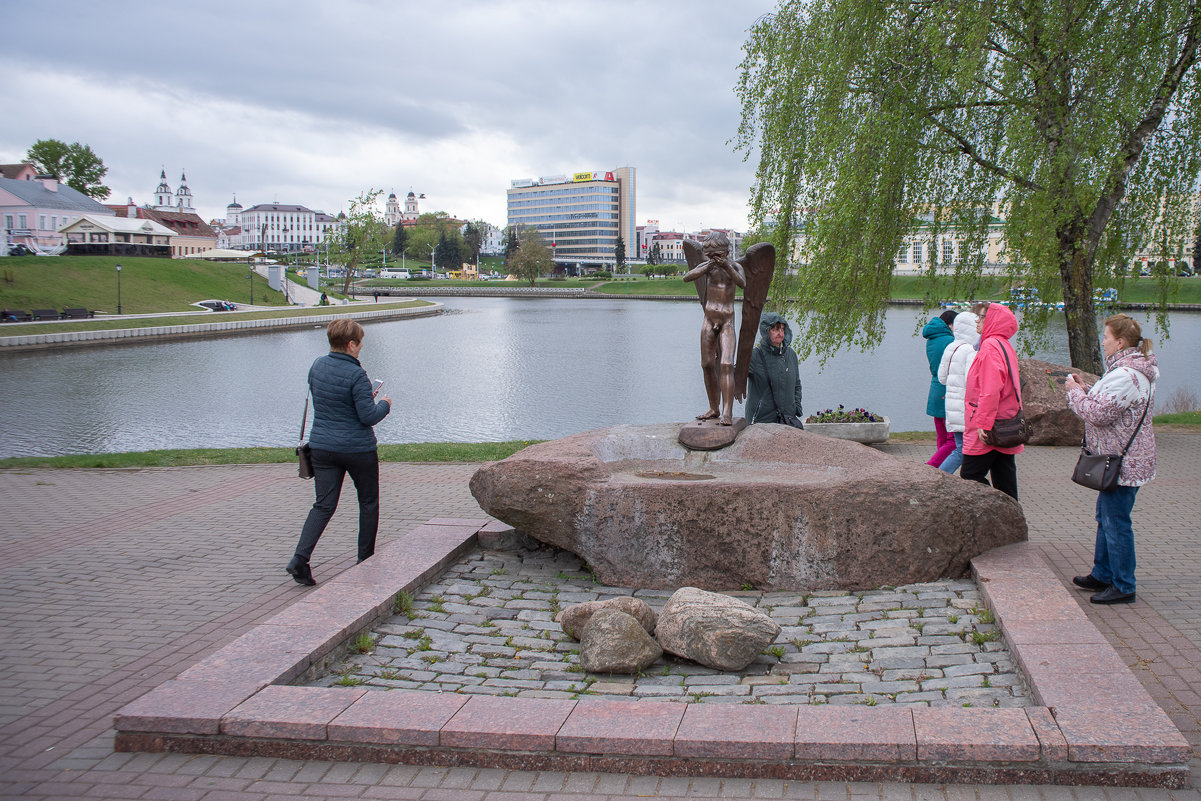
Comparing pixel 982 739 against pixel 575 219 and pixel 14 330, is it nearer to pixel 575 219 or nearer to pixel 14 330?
pixel 14 330

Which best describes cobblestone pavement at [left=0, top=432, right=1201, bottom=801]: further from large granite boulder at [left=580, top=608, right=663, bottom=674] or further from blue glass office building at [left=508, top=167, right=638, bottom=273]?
blue glass office building at [left=508, top=167, right=638, bottom=273]

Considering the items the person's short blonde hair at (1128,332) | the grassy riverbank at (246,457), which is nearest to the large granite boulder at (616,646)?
the person's short blonde hair at (1128,332)

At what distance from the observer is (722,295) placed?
7.21 metres

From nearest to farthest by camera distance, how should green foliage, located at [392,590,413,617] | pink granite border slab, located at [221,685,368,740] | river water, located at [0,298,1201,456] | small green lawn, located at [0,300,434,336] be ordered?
pink granite border slab, located at [221,685,368,740] → green foliage, located at [392,590,413,617] → river water, located at [0,298,1201,456] → small green lawn, located at [0,300,434,336]

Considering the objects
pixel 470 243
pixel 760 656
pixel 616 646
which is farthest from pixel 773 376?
pixel 470 243

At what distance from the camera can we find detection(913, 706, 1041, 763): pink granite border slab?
3363 millimetres

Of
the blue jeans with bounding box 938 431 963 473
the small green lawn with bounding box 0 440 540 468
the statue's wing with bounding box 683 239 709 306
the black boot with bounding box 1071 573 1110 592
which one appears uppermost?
the statue's wing with bounding box 683 239 709 306

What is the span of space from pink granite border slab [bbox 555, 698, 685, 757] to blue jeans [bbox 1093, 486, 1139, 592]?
10.4 feet

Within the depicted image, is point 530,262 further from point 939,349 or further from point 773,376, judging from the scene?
point 773,376

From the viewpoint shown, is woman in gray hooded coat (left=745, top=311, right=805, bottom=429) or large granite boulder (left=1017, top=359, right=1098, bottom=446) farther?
large granite boulder (left=1017, top=359, right=1098, bottom=446)

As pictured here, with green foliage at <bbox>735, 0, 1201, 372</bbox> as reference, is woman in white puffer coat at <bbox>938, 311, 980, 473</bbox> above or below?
below

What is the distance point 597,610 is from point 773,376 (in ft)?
14.9

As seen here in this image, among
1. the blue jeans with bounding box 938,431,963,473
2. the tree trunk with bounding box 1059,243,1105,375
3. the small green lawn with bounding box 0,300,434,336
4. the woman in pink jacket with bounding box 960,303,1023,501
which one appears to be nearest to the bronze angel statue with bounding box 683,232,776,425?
the woman in pink jacket with bounding box 960,303,1023,501

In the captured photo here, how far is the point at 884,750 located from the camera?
11.2 feet
